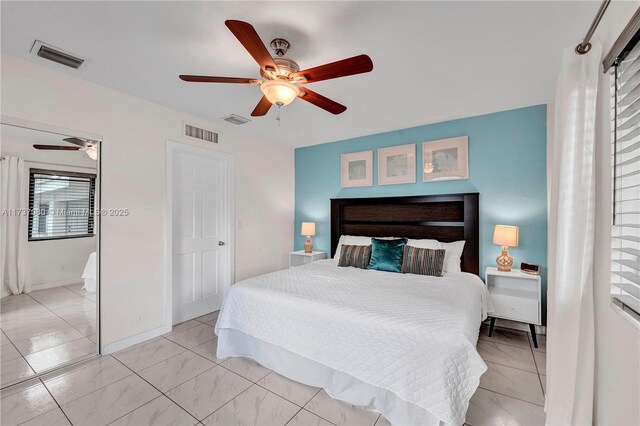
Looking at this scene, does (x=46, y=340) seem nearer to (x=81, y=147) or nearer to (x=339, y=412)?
(x=81, y=147)

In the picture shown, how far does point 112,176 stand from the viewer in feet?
8.77

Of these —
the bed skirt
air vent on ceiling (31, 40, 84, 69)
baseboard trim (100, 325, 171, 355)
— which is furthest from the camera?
baseboard trim (100, 325, 171, 355)

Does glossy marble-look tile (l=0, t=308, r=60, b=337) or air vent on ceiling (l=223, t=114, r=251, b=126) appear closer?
glossy marble-look tile (l=0, t=308, r=60, b=337)

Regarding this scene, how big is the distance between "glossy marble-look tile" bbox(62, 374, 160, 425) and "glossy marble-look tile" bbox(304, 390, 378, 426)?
1.16 meters

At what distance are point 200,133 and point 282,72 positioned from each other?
1.97 metres

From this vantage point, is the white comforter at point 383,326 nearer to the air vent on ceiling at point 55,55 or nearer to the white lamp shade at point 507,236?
the white lamp shade at point 507,236

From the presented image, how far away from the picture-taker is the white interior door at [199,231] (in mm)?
3336

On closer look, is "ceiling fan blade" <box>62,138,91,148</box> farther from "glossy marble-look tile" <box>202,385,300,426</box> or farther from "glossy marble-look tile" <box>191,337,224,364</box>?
"glossy marble-look tile" <box>202,385,300,426</box>

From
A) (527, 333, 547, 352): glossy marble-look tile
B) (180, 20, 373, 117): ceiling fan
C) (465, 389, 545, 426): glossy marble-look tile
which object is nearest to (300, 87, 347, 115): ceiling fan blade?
(180, 20, 373, 117): ceiling fan

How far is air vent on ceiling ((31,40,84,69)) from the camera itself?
1988 mm

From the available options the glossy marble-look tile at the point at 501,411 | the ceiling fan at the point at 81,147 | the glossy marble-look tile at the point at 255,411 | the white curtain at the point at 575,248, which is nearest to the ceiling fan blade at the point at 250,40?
the white curtain at the point at 575,248

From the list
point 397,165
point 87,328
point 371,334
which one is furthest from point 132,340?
point 397,165

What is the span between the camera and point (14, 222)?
216cm

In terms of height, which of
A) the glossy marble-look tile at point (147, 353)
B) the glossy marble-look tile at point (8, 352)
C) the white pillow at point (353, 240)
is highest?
the white pillow at point (353, 240)
